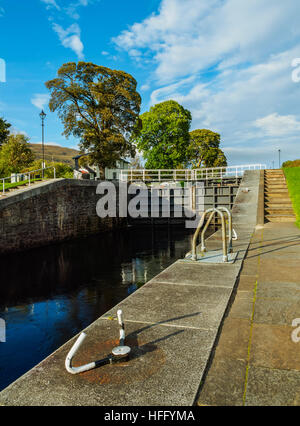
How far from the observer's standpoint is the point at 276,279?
4.36m

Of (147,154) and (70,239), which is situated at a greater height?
(147,154)

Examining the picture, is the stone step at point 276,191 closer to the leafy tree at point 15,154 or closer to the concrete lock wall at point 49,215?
the concrete lock wall at point 49,215

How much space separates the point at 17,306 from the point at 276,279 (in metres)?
6.53

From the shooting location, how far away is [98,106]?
82.5 ft

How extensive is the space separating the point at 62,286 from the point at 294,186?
1209cm

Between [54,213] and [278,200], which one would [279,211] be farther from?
[54,213]

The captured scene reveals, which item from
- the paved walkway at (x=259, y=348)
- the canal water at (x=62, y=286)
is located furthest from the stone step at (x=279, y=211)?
the paved walkway at (x=259, y=348)

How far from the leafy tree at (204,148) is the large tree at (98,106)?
28.4 meters

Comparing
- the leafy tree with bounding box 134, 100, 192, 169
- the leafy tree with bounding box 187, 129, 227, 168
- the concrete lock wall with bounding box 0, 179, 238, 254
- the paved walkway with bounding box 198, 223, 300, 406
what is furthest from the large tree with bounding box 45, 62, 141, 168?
the leafy tree with bounding box 187, 129, 227, 168

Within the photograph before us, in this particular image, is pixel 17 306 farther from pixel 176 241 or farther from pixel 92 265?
pixel 176 241

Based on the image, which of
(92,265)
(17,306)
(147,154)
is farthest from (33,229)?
(147,154)

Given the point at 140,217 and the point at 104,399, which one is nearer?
the point at 104,399

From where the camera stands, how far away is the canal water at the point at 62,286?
221 inches
